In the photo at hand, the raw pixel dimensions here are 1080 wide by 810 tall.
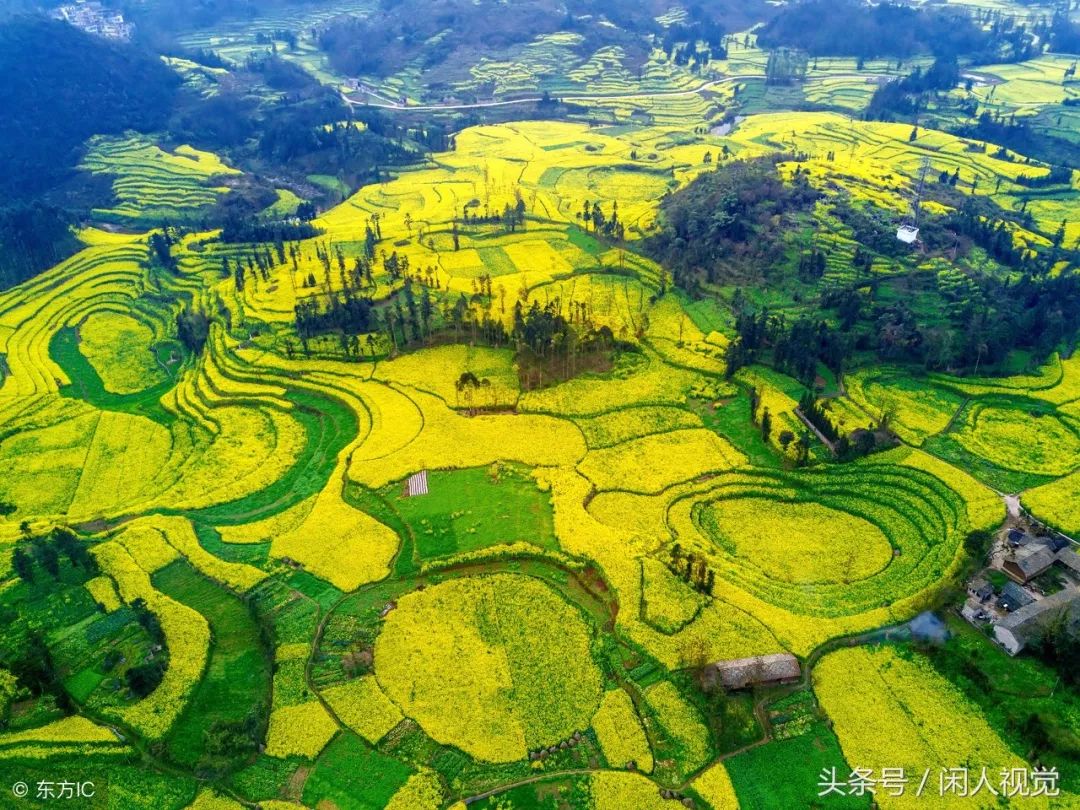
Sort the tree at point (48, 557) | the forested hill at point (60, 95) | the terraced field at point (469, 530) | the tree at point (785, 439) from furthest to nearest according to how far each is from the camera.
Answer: the forested hill at point (60, 95) → the tree at point (785, 439) → the tree at point (48, 557) → the terraced field at point (469, 530)

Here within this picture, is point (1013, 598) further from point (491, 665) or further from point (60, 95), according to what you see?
point (60, 95)

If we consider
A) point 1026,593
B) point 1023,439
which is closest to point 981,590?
point 1026,593

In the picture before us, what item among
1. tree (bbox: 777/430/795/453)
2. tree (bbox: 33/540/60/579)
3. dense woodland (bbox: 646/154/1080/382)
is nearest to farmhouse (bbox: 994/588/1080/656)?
tree (bbox: 777/430/795/453)

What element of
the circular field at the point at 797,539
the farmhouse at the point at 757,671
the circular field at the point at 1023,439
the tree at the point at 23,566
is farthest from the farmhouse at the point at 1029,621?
the tree at the point at 23,566

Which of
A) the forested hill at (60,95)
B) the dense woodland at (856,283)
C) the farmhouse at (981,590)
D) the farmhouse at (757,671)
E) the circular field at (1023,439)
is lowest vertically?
the farmhouse at (757,671)

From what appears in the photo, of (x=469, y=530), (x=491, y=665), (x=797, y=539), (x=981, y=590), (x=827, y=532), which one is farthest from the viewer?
(x=827, y=532)

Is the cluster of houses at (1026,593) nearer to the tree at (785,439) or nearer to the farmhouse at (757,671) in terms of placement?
the farmhouse at (757,671)

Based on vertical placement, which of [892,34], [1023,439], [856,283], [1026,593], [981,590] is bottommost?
[981,590]
